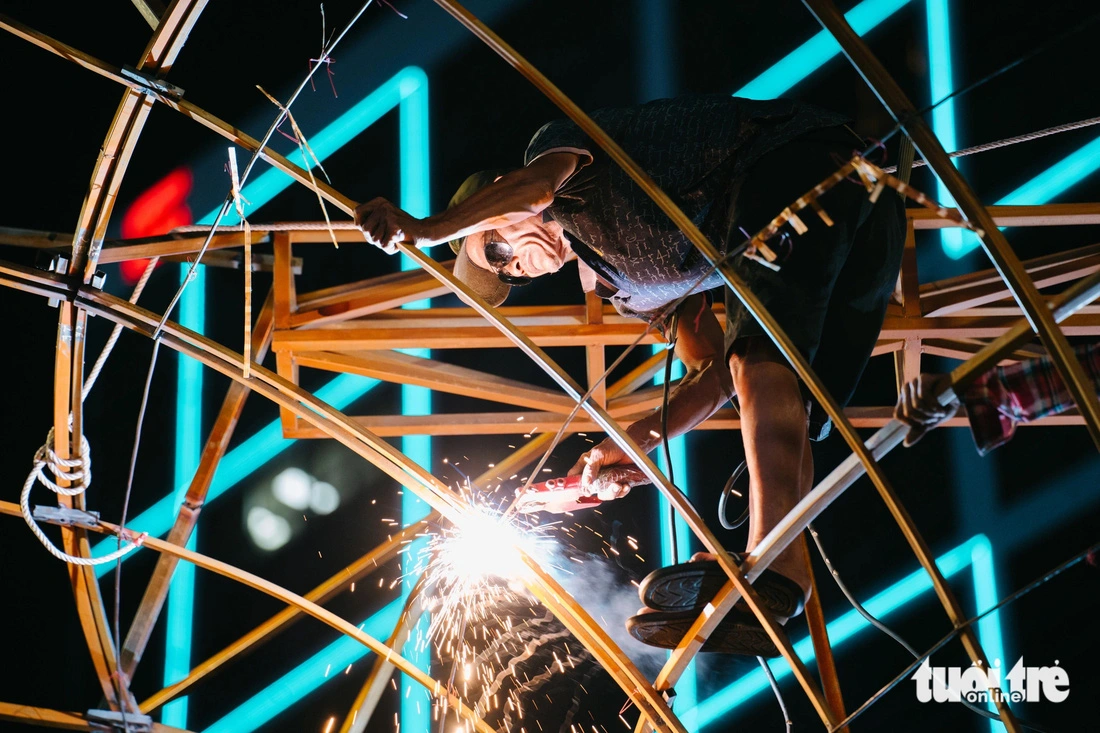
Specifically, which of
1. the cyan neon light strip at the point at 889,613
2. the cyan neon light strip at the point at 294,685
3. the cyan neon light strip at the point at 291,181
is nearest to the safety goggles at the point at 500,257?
the cyan neon light strip at the point at 291,181

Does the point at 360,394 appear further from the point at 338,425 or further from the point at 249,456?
the point at 338,425

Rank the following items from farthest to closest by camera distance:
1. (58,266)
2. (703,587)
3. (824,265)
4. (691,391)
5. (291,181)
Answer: (291,181) → (691,391) → (58,266) → (824,265) → (703,587)

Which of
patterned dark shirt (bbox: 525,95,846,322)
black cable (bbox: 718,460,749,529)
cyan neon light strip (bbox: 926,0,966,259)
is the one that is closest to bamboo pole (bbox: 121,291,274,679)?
patterned dark shirt (bbox: 525,95,846,322)

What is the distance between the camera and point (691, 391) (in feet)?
8.82

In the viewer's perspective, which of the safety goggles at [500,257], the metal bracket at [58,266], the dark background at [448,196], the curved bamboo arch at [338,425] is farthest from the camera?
the dark background at [448,196]

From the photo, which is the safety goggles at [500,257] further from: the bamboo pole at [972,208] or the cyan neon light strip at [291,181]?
the cyan neon light strip at [291,181]

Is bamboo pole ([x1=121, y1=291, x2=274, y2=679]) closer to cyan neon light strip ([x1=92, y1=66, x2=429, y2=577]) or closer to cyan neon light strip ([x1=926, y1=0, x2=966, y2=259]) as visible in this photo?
cyan neon light strip ([x1=92, y1=66, x2=429, y2=577])

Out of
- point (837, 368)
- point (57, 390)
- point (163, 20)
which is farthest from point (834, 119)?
point (57, 390)

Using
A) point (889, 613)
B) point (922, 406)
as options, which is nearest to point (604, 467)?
point (922, 406)

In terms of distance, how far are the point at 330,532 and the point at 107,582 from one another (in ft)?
3.12

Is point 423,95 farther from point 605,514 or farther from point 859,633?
point 859,633

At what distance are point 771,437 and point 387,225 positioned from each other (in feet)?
2.69

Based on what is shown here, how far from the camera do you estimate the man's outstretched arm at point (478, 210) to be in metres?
2.09

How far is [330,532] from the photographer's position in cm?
452
